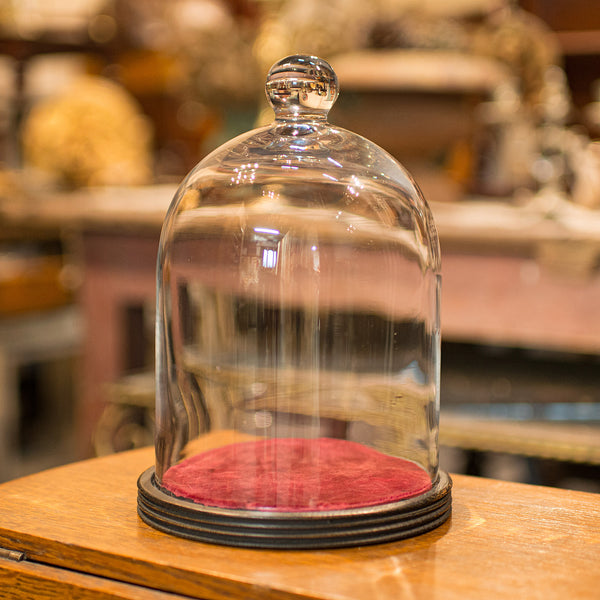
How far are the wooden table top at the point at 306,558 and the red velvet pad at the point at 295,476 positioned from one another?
0.03 meters

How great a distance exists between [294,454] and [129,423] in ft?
5.32

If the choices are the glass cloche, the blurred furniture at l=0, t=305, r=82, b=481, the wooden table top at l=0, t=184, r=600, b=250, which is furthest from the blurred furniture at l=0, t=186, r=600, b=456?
the glass cloche

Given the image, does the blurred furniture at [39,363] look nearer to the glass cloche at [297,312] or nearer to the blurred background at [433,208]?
the blurred background at [433,208]

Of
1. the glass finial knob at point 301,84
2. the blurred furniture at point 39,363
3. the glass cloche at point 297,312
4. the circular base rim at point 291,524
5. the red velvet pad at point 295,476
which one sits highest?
the glass finial knob at point 301,84

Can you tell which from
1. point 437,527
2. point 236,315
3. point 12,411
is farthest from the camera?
point 12,411

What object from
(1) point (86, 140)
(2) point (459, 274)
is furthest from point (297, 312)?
(1) point (86, 140)

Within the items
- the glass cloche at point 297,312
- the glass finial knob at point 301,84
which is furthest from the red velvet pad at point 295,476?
the glass finial knob at point 301,84

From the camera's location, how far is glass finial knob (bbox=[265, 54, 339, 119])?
0.65 m

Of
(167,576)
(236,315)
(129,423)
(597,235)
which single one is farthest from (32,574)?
(129,423)

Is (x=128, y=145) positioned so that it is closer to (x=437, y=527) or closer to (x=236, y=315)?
(x=236, y=315)

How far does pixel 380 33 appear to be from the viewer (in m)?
2.17

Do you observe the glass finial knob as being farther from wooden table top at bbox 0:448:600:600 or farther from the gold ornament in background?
the gold ornament in background

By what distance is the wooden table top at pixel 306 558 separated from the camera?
1.68 ft

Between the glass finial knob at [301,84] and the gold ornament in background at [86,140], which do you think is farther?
the gold ornament in background at [86,140]
